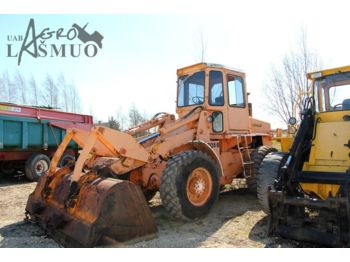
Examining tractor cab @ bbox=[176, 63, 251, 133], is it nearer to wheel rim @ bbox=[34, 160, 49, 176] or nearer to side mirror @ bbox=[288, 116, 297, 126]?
side mirror @ bbox=[288, 116, 297, 126]

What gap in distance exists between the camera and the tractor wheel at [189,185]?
527 cm

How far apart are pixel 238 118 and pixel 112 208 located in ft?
13.5

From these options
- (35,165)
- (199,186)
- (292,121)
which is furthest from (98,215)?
(35,165)

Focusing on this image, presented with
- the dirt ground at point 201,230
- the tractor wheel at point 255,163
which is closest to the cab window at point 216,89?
the tractor wheel at point 255,163

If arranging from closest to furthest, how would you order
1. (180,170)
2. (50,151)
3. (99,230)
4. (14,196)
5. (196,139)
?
(99,230), (180,170), (196,139), (14,196), (50,151)

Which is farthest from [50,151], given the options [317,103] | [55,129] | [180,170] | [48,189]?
[317,103]

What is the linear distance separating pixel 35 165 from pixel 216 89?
7.35 m

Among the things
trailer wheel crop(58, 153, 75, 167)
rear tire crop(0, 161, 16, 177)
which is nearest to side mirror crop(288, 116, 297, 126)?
trailer wheel crop(58, 153, 75, 167)

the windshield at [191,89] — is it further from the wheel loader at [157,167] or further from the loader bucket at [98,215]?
the loader bucket at [98,215]

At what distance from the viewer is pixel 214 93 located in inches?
275

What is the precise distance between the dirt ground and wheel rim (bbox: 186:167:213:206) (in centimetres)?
35

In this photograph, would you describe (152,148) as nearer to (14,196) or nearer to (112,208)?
(112,208)

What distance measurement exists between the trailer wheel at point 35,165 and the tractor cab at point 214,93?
6.24m

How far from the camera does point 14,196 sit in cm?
852
